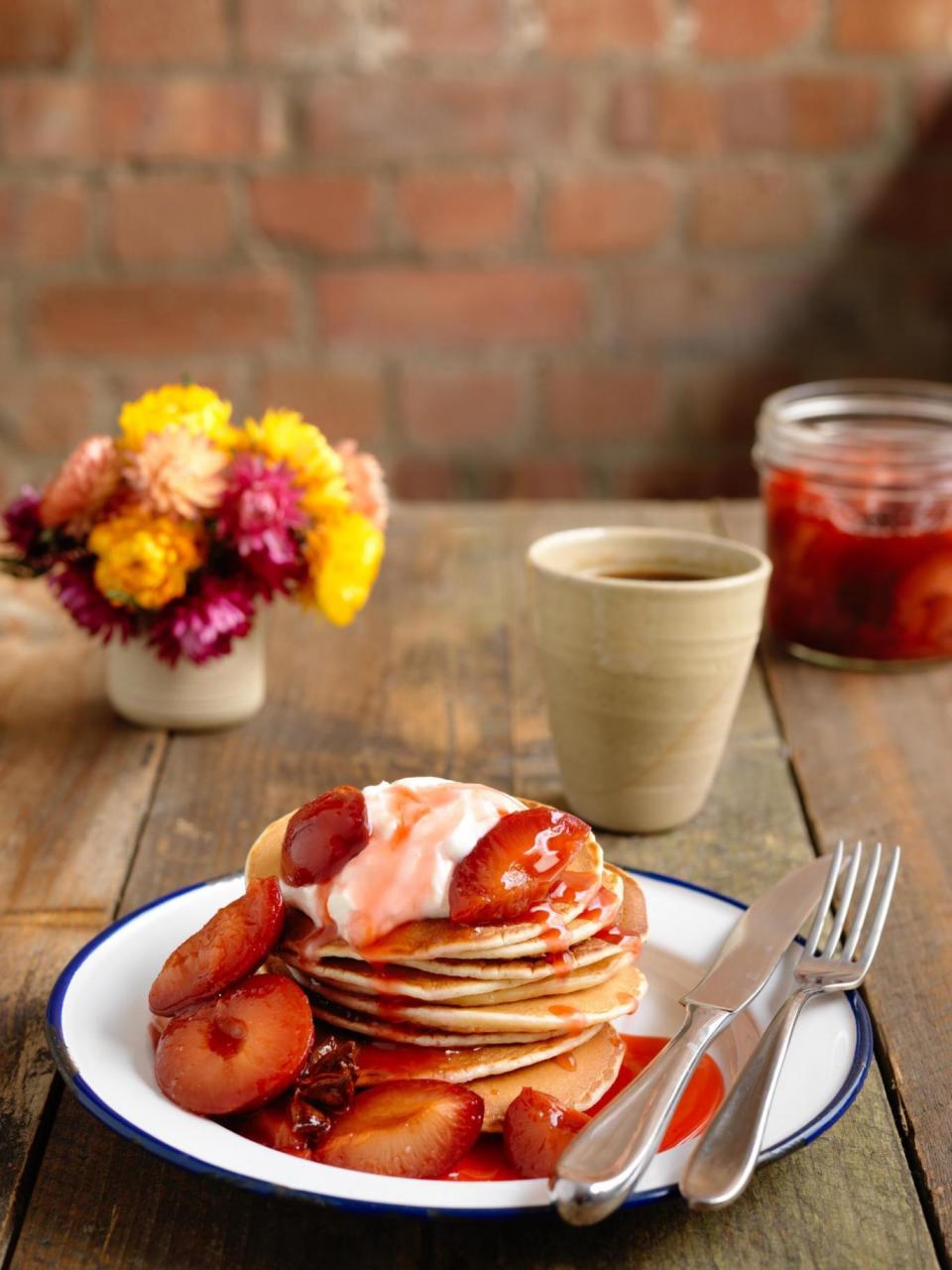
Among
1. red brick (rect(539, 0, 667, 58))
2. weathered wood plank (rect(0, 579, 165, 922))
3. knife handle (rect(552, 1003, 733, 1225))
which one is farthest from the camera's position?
red brick (rect(539, 0, 667, 58))

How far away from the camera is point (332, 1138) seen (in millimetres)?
565

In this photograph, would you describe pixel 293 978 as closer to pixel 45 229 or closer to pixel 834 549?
pixel 834 549

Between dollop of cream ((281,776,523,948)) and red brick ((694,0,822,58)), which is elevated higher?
red brick ((694,0,822,58))

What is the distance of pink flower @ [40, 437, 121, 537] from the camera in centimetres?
105

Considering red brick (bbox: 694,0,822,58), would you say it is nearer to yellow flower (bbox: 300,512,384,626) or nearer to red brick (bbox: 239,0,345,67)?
red brick (bbox: 239,0,345,67)

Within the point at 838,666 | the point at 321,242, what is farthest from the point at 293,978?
the point at 321,242

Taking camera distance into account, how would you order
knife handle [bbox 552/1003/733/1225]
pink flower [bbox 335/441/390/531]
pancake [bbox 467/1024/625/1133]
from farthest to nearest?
pink flower [bbox 335/441/390/531], pancake [bbox 467/1024/625/1133], knife handle [bbox 552/1003/733/1225]

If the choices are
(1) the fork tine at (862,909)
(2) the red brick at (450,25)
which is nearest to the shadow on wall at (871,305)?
(2) the red brick at (450,25)

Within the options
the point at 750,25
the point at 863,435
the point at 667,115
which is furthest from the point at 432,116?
the point at 863,435

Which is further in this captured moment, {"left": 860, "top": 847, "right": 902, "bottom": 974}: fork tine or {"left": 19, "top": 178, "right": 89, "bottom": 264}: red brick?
{"left": 19, "top": 178, "right": 89, "bottom": 264}: red brick

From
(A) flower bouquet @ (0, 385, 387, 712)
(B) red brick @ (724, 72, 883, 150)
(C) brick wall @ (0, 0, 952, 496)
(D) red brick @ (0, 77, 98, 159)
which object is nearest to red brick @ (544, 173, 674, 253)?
(C) brick wall @ (0, 0, 952, 496)

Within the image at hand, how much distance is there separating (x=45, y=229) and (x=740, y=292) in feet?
3.49

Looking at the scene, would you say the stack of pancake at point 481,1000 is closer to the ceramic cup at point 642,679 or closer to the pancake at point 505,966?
the pancake at point 505,966

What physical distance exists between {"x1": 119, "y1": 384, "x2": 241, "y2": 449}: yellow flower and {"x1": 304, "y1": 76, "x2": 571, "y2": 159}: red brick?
1.28 metres
